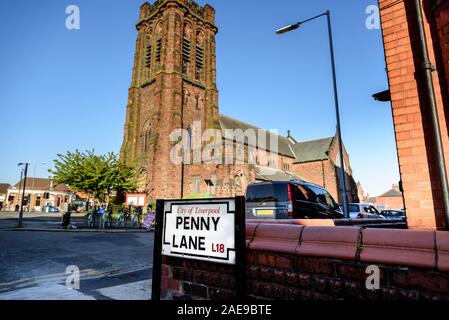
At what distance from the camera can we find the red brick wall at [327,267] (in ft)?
4.37

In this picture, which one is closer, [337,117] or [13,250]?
[13,250]

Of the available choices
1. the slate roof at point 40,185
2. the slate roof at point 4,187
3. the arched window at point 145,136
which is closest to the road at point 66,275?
the arched window at point 145,136

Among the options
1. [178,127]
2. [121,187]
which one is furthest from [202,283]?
[178,127]

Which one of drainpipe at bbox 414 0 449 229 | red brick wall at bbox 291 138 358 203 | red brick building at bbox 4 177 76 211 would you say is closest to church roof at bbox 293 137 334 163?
red brick wall at bbox 291 138 358 203

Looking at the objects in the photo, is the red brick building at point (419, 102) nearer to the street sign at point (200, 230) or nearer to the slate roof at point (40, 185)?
the street sign at point (200, 230)

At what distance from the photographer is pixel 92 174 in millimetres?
23781

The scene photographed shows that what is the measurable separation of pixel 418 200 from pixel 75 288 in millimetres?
4920

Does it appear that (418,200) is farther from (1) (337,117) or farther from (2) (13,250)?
(2) (13,250)

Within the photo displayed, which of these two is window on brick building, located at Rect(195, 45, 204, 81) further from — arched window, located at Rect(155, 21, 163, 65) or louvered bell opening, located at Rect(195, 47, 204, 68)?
arched window, located at Rect(155, 21, 163, 65)

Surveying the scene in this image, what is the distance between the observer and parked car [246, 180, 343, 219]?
770 centimetres

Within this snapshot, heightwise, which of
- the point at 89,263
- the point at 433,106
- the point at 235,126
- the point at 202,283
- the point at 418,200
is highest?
the point at 235,126

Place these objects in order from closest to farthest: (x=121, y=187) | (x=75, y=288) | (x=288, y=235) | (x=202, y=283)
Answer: (x=288, y=235), (x=202, y=283), (x=75, y=288), (x=121, y=187)

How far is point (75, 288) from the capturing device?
14.2 ft

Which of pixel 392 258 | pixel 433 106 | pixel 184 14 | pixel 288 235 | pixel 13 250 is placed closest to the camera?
pixel 392 258
